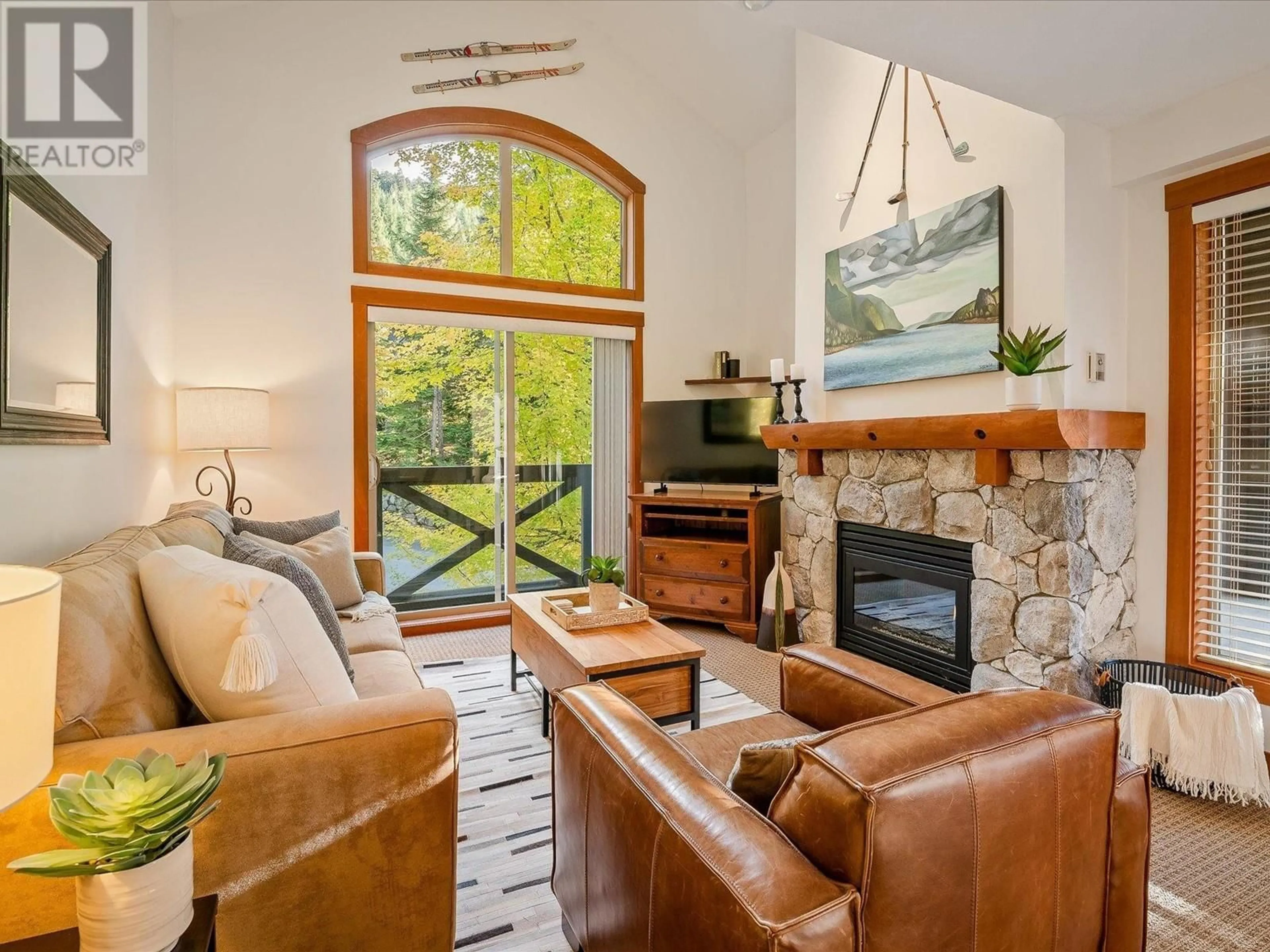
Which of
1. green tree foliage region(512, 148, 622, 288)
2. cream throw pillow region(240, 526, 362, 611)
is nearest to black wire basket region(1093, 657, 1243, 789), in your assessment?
cream throw pillow region(240, 526, 362, 611)

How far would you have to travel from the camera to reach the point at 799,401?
3.81 meters

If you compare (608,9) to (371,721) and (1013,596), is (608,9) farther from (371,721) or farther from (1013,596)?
(371,721)

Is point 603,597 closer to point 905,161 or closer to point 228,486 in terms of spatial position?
point 228,486

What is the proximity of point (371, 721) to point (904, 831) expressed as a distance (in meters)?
0.93

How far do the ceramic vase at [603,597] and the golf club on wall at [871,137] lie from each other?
8.07ft

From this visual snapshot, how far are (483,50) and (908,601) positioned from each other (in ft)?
13.7

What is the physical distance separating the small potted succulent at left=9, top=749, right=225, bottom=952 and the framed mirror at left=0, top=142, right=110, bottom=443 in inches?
43.3

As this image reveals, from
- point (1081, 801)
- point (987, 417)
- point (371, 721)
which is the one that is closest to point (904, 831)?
point (1081, 801)

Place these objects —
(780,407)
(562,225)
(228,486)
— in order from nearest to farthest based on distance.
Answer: (228,486) < (780,407) < (562,225)

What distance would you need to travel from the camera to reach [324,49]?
3859 mm

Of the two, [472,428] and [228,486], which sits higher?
[472,428]

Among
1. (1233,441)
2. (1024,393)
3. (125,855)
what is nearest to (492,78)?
(1024,393)

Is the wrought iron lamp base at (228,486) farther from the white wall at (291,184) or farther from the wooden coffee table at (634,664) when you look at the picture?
the wooden coffee table at (634,664)
